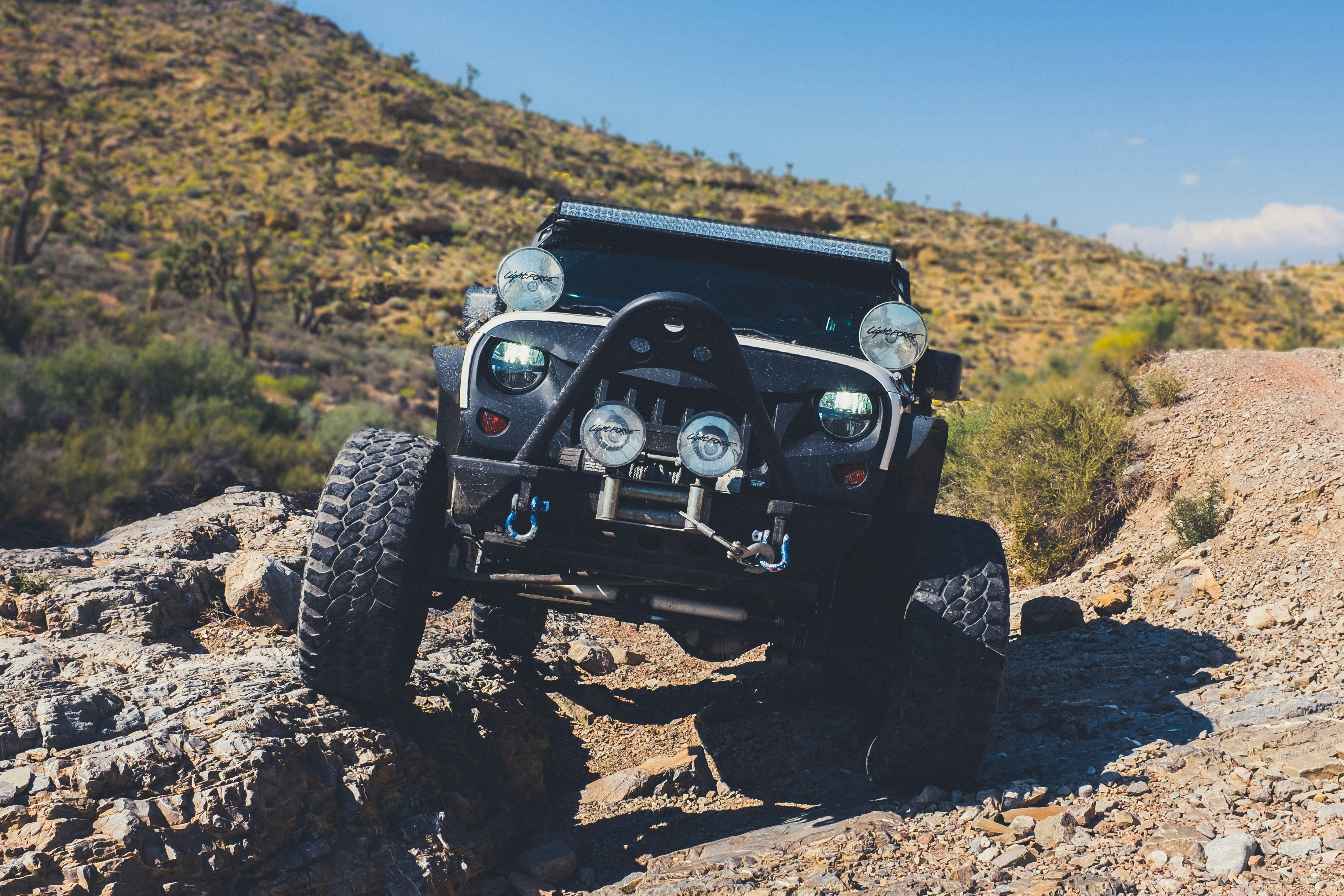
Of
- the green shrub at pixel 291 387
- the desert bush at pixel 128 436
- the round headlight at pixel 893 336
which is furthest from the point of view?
the green shrub at pixel 291 387

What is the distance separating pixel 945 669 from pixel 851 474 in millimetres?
974

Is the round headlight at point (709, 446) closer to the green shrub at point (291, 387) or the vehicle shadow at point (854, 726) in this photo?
the vehicle shadow at point (854, 726)

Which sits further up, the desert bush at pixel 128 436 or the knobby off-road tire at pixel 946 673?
the knobby off-road tire at pixel 946 673

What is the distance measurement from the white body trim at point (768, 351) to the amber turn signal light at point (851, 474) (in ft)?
0.25

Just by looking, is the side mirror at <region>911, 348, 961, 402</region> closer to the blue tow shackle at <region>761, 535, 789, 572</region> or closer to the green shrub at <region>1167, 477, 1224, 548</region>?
the blue tow shackle at <region>761, 535, 789, 572</region>

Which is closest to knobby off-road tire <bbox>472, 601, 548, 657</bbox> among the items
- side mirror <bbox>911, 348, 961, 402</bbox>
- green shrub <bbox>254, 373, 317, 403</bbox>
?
side mirror <bbox>911, 348, 961, 402</bbox>

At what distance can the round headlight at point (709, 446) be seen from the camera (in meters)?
3.54

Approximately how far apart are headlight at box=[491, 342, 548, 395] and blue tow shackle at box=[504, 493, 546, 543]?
475mm

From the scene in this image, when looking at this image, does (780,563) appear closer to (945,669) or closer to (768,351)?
(768,351)

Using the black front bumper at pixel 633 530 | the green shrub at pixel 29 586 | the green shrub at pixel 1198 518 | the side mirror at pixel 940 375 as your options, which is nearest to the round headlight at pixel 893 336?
the side mirror at pixel 940 375

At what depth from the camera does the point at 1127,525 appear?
8.02 metres

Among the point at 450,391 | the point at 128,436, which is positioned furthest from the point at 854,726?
the point at 128,436

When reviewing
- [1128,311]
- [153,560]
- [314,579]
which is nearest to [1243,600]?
[314,579]

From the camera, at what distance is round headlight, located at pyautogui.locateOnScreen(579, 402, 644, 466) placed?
139 inches
